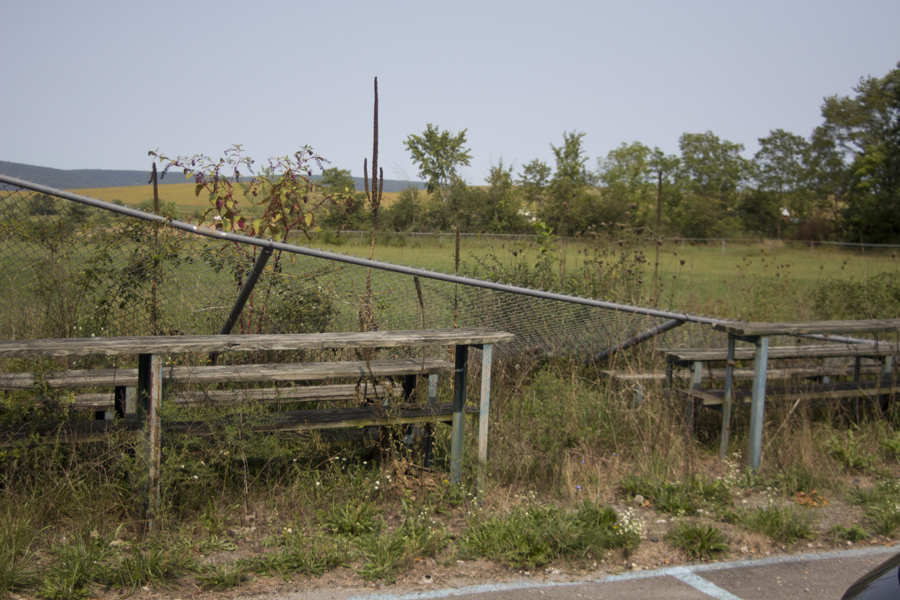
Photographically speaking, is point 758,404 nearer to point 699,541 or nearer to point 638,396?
point 638,396

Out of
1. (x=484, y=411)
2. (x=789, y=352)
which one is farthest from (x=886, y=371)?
(x=484, y=411)

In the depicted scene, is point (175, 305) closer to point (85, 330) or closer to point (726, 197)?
point (85, 330)

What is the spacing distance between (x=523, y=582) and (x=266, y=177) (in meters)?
4.12

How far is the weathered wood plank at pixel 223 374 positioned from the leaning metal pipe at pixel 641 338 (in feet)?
7.12

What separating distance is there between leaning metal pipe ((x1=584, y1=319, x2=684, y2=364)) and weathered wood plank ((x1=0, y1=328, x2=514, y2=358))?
2.16 metres

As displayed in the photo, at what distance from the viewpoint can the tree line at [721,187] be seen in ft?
97.1

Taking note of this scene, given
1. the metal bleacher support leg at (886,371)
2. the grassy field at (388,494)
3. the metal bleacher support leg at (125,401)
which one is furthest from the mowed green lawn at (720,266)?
the metal bleacher support leg at (125,401)

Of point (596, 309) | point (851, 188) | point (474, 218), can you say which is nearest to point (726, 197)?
point (851, 188)

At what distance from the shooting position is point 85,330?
5.41 m

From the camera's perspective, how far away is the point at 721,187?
77.2 meters

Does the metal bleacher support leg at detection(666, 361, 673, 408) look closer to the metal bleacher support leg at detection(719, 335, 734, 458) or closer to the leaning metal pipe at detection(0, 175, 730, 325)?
the metal bleacher support leg at detection(719, 335, 734, 458)

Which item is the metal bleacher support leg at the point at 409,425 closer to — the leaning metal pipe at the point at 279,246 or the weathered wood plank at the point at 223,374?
the weathered wood plank at the point at 223,374

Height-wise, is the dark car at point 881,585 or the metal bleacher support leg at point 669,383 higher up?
the dark car at point 881,585

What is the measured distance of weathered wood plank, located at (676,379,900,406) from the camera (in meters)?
5.23
